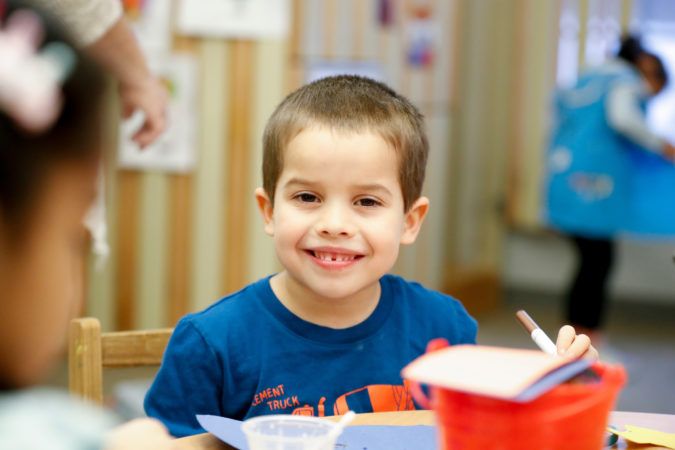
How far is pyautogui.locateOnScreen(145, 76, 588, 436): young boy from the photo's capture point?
1.42 m

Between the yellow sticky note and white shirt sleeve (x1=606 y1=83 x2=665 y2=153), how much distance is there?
295 centimetres

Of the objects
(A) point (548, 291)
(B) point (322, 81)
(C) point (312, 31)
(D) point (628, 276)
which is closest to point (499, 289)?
(A) point (548, 291)

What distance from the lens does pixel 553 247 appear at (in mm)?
5531

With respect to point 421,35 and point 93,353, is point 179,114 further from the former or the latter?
point 93,353

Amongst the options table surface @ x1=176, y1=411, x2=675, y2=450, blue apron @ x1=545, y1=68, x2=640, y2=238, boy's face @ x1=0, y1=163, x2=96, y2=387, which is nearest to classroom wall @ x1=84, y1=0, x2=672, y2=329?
blue apron @ x1=545, y1=68, x2=640, y2=238

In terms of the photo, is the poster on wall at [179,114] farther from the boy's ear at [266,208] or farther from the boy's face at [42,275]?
the boy's face at [42,275]

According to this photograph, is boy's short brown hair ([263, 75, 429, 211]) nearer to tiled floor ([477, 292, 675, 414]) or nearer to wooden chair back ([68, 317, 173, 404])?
wooden chair back ([68, 317, 173, 404])

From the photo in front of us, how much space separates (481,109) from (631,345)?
55.8 inches

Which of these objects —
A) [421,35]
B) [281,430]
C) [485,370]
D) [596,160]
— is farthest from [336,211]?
[421,35]

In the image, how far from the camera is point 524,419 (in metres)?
0.90

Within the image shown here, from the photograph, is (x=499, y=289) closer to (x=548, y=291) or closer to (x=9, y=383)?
(x=548, y=291)

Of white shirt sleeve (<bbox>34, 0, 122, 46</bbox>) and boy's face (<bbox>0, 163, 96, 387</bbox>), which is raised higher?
white shirt sleeve (<bbox>34, 0, 122, 46</bbox>)

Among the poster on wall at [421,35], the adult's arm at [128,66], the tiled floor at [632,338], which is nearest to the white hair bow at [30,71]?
the adult's arm at [128,66]

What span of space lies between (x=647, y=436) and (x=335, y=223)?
0.47m
